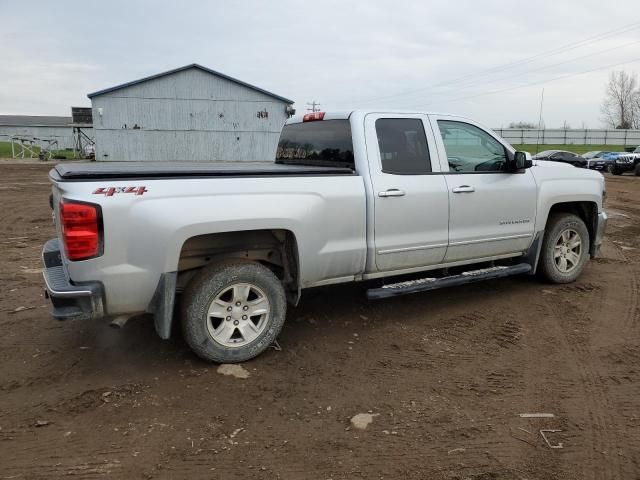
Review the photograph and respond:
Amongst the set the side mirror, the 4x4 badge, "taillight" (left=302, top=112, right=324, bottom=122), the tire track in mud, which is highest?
"taillight" (left=302, top=112, right=324, bottom=122)

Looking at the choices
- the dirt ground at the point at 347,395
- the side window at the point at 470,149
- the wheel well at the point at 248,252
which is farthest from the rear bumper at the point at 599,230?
the wheel well at the point at 248,252

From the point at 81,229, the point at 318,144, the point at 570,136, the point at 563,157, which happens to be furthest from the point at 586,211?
the point at 570,136

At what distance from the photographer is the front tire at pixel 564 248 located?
6027 mm

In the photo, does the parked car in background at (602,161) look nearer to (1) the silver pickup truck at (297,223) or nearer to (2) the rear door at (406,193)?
(1) the silver pickup truck at (297,223)

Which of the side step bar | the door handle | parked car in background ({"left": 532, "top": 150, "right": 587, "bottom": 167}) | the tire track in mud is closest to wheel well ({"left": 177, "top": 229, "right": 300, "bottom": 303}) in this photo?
the side step bar

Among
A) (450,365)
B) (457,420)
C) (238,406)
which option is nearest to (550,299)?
(450,365)

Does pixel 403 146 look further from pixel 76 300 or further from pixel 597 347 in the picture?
pixel 76 300

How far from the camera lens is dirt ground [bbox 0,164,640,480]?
292cm

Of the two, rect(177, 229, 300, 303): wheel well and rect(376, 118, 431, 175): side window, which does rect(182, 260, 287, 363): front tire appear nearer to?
rect(177, 229, 300, 303): wheel well

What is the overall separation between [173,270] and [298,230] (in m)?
1.01

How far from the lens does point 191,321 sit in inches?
153

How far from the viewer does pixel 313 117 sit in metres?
5.33

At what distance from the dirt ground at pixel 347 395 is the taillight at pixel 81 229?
3.34ft

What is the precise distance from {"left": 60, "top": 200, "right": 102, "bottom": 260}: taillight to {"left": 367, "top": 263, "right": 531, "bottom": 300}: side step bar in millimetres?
2302
